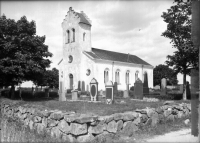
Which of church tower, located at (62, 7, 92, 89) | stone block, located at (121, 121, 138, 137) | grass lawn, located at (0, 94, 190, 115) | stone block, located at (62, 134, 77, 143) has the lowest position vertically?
stone block, located at (62, 134, 77, 143)

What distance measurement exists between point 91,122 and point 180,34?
40.1 feet

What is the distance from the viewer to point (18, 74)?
58.6ft

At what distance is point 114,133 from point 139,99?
11870 millimetres

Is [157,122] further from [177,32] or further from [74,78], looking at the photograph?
[74,78]

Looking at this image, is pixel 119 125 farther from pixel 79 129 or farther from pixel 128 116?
pixel 79 129

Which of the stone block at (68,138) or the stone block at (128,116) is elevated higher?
the stone block at (128,116)

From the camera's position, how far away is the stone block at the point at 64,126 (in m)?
7.86

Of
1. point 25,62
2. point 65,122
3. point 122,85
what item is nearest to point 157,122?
point 65,122

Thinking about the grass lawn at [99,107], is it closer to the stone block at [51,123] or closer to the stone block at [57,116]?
the stone block at [51,123]

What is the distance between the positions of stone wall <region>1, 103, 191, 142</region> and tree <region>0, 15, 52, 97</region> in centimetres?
763

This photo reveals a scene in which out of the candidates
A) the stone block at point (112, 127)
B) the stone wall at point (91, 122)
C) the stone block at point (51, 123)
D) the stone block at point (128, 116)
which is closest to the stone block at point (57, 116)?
the stone wall at point (91, 122)

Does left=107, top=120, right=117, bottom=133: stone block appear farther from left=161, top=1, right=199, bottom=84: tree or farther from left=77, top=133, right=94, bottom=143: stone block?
left=161, top=1, right=199, bottom=84: tree

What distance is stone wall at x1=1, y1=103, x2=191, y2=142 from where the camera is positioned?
295 inches

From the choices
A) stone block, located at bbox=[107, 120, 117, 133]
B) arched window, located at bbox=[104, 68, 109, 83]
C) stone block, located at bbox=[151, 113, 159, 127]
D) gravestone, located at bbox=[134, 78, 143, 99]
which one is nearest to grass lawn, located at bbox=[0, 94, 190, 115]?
stone block, located at bbox=[151, 113, 159, 127]
